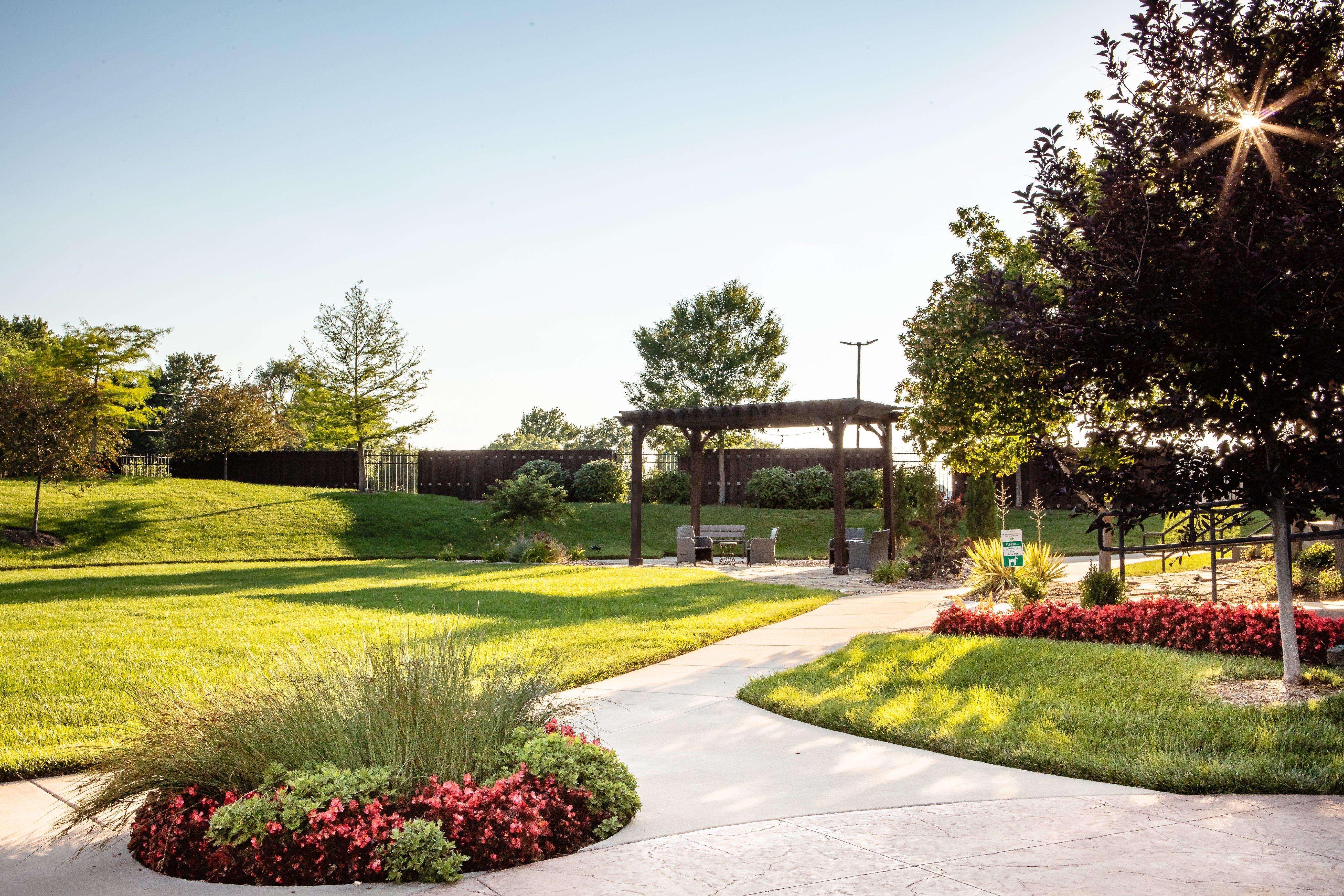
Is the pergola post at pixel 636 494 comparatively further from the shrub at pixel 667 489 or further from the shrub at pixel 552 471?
the shrub at pixel 552 471

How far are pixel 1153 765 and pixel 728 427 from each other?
16011mm

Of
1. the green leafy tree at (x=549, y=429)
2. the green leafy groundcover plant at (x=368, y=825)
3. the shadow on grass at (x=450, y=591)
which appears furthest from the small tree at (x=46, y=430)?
the green leafy tree at (x=549, y=429)

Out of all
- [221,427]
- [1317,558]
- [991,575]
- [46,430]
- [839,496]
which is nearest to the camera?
[1317,558]

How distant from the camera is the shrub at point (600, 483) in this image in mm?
28344

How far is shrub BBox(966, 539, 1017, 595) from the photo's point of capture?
11312 mm

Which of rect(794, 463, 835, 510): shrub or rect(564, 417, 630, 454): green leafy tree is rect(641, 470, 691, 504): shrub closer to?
rect(794, 463, 835, 510): shrub

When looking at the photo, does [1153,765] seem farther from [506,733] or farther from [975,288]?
[975,288]

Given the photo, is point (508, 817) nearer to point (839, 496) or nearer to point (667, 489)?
point (839, 496)

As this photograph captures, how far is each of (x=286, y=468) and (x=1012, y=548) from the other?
92.1 ft

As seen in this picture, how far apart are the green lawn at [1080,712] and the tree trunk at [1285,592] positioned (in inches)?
14.8

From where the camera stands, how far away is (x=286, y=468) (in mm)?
32031

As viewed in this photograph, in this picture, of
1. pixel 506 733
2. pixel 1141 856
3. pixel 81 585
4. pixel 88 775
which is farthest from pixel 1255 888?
pixel 81 585

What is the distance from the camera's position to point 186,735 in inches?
140

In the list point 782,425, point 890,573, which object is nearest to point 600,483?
point 782,425
